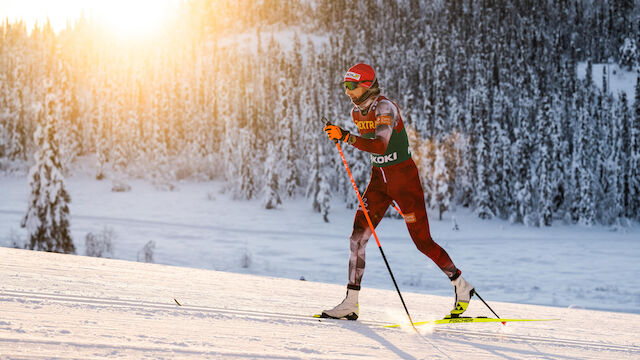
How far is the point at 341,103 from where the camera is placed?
5634cm

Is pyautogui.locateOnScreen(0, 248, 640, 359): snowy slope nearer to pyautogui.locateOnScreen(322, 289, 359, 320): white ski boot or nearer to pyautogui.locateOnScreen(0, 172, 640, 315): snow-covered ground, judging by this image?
pyautogui.locateOnScreen(322, 289, 359, 320): white ski boot

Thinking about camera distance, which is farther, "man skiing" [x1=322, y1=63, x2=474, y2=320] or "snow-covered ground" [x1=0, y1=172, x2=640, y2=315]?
"snow-covered ground" [x1=0, y1=172, x2=640, y2=315]

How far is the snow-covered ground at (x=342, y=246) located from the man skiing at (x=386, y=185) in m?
1.24

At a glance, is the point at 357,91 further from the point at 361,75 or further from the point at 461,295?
the point at 461,295

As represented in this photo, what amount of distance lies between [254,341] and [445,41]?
109 m

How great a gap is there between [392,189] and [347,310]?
46.0 inches

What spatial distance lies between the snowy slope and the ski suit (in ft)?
2.10

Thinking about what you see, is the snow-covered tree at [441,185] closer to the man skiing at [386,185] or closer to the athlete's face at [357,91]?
the man skiing at [386,185]

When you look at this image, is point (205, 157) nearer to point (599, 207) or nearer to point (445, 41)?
point (599, 207)

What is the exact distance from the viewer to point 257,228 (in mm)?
31984

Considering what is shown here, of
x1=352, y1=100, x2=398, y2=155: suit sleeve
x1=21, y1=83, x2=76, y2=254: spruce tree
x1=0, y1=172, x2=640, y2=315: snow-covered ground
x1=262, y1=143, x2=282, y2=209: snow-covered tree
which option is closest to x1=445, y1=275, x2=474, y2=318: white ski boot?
x1=352, y1=100, x2=398, y2=155: suit sleeve

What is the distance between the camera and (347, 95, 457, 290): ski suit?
4414mm

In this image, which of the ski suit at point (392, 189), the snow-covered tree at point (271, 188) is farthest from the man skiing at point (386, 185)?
the snow-covered tree at point (271, 188)

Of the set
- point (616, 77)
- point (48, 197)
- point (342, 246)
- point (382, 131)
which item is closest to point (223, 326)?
point (382, 131)
